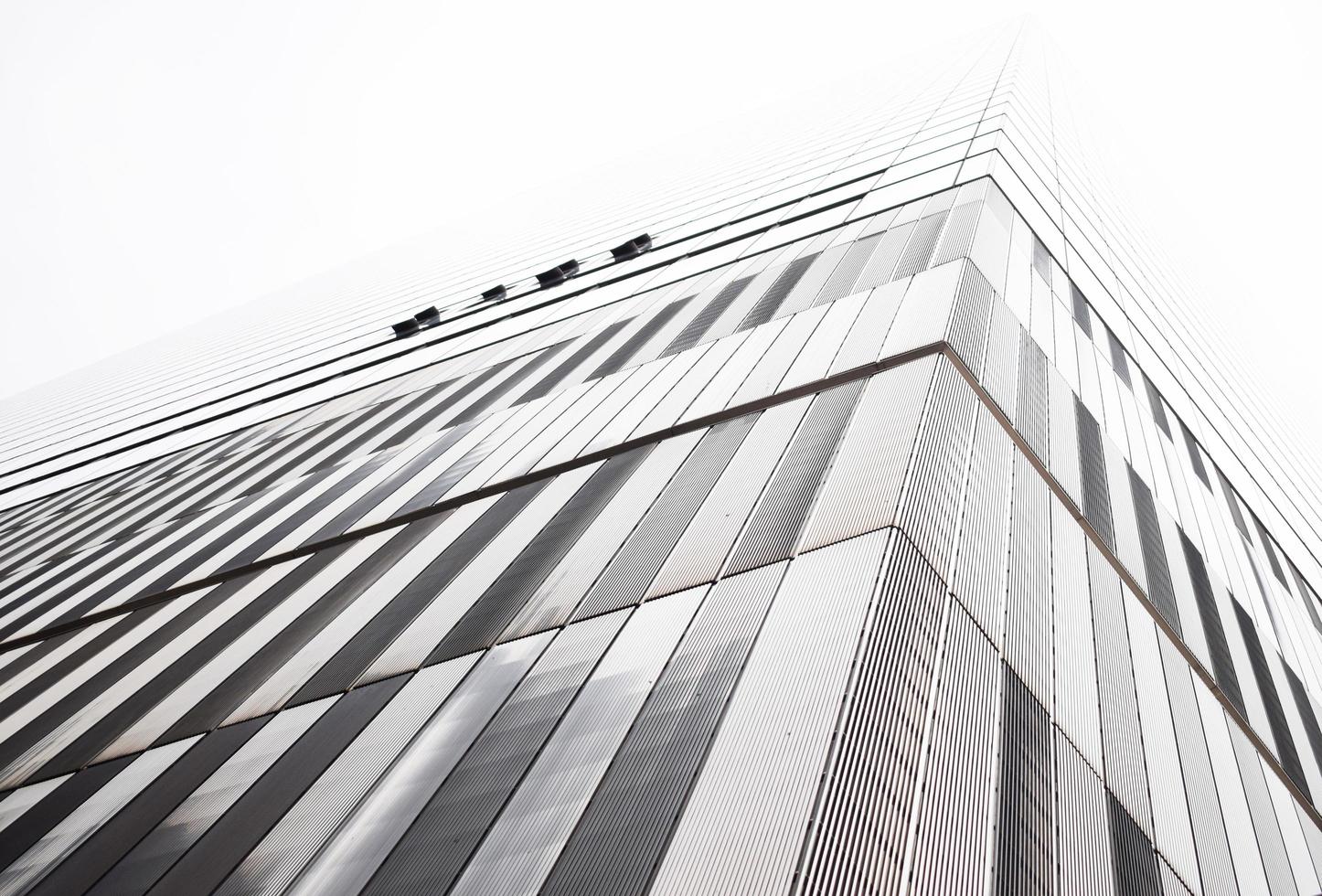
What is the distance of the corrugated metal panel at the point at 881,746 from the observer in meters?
5.18

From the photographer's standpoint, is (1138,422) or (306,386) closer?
(1138,422)

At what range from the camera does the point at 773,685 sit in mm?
6590

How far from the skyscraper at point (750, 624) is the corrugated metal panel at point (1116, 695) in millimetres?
52

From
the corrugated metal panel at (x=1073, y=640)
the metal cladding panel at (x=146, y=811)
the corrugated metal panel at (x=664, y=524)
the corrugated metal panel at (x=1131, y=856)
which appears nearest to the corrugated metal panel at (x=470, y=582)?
the metal cladding panel at (x=146, y=811)

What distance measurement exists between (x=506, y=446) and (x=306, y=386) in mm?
19840

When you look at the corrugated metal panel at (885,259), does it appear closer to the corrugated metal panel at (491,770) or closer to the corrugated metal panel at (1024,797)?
the corrugated metal panel at (491,770)

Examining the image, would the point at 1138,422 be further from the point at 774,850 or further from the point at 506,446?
the point at 774,850

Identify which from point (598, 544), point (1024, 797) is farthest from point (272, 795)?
point (1024, 797)

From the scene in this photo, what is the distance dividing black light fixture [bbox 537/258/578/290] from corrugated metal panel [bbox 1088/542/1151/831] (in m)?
26.6

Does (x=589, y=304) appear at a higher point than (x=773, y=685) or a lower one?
higher

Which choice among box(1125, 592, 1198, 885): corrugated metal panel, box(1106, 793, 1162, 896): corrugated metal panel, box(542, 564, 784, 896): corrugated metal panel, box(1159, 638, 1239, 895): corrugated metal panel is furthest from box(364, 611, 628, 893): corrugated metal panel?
box(1159, 638, 1239, 895): corrugated metal panel

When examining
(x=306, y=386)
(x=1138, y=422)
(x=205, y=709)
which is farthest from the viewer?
(x=306, y=386)

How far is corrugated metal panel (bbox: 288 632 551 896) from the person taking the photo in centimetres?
700

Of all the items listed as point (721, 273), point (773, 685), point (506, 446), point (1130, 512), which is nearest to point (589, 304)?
point (721, 273)
